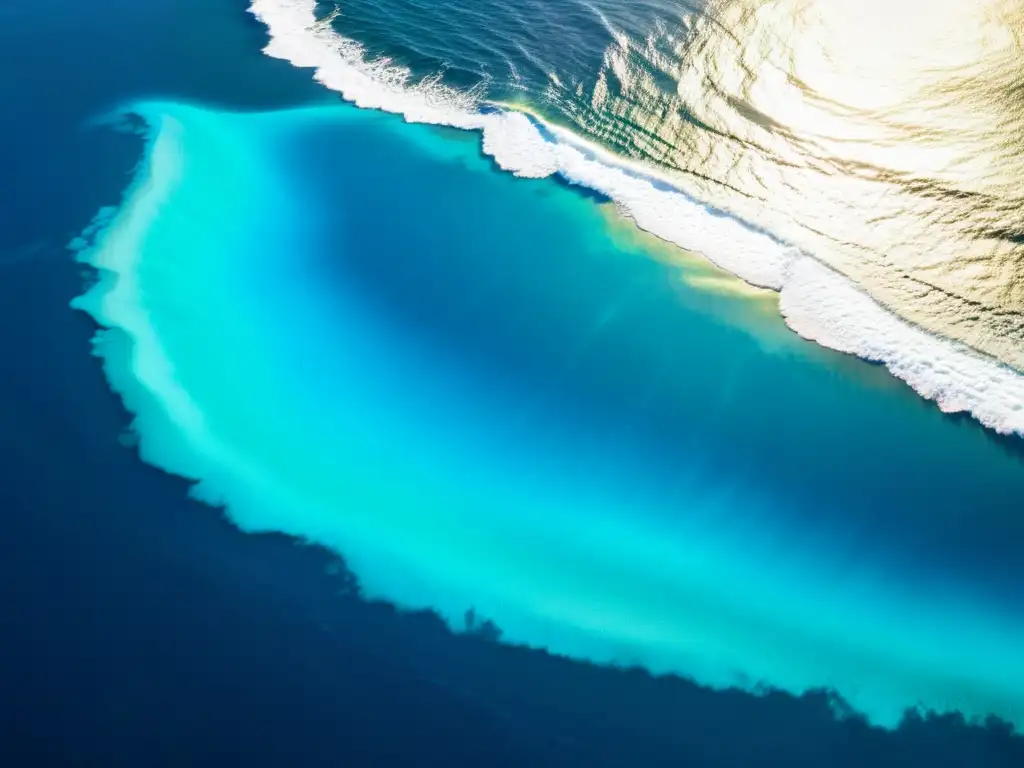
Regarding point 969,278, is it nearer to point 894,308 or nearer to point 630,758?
point 894,308

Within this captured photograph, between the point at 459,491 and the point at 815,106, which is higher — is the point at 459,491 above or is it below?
below

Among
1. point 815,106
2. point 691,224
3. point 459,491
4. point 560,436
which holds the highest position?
point 815,106

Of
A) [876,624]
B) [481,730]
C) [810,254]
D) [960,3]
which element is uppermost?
[960,3]

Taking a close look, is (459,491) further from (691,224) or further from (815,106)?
(815,106)

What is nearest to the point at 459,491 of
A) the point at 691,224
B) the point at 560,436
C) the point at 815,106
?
the point at 560,436

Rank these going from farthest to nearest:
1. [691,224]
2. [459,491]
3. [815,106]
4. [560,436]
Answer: [815,106] → [691,224] → [560,436] → [459,491]

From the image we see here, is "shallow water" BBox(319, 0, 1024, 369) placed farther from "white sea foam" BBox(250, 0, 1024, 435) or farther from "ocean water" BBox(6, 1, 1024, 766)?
"ocean water" BBox(6, 1, 1024, 766)

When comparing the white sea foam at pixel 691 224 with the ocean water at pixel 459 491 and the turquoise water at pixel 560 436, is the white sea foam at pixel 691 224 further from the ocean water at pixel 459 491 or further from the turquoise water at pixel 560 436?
the turquoise water at pixel 560 436

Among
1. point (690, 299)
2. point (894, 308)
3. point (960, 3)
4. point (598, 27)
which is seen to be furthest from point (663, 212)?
point (960, 3)
